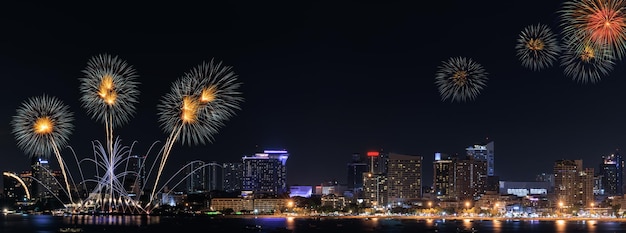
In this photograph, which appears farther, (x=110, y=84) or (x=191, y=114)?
(x=110, y=84)

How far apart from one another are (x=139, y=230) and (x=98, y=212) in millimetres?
61944

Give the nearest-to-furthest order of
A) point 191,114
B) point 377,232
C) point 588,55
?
point 588,55 < point 191,114 < point 377,232

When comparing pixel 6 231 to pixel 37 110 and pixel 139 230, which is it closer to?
pixel 139 230

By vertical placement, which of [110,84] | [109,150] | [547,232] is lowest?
[547,232]

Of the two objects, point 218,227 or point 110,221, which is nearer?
point 218,227

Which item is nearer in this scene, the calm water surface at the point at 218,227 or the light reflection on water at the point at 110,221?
the calm water surface at the point at 218,227

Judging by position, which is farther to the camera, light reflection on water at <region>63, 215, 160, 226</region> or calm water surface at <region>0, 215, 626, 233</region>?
light reflection on water at <region>63, 215, 160, 226</region>

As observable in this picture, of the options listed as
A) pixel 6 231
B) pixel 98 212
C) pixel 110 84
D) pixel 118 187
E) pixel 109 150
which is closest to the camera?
pixel 110 84

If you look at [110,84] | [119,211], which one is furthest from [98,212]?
[110,84]

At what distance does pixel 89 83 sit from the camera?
226 feet

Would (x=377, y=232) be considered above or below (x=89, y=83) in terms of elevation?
below

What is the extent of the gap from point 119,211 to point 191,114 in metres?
128

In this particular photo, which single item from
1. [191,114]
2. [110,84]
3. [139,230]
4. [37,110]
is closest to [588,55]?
[191,114]

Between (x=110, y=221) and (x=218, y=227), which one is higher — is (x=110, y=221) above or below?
above
